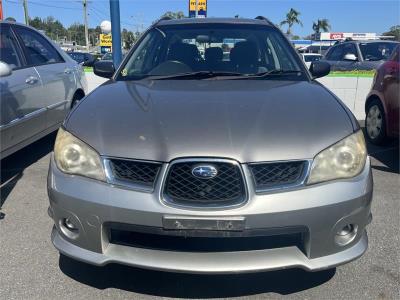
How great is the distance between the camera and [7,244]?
331 cm

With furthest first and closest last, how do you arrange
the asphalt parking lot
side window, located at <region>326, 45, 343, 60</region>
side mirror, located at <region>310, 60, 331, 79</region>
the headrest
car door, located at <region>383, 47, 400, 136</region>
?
side window, located at <region>326, 45, 343, 60</region>, car door, located at <region>383, 47, 400, 136</region>, side mirror, located at <region>310, 60, 331, 79</region>, the headrest, the asphalt parking lot

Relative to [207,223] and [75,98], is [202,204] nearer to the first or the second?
[207,223]

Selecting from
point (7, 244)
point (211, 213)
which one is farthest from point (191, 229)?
point (7, 244)

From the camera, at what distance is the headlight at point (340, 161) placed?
92.8 inches

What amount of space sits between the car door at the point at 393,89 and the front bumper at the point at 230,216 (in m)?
3.37

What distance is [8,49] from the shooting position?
4.85 meters

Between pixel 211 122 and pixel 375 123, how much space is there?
4.44 m

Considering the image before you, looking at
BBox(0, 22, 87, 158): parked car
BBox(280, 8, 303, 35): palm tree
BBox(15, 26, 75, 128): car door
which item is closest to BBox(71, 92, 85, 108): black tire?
BBox(0, 22, 87, 158): parked car

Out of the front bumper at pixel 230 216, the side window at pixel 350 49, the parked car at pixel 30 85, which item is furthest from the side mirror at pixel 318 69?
the side window at pixel 350 49

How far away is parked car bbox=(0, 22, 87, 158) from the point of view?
437cm

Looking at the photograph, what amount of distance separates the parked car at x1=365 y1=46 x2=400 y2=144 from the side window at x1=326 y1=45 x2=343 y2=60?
5838mm

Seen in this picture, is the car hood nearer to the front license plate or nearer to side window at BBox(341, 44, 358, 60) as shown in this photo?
the front license plate

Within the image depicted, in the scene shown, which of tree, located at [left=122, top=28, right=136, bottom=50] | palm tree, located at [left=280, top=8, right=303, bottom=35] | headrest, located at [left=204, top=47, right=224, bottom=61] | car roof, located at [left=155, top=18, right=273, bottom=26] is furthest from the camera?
palm tree, located at [left=280, top=8, right=303, bottom=35]

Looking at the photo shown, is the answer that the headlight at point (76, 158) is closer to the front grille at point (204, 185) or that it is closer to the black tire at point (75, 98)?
the front grille at point (204, 185)
